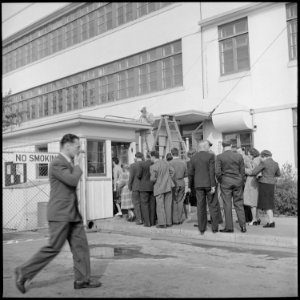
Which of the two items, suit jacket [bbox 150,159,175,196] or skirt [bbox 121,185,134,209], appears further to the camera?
skirt [bbox 121,185,134,209]

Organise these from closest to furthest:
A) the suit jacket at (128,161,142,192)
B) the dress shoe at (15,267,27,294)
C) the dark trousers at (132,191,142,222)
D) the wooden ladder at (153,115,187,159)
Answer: the dress shoe at (15,267,27,294) < the suit jacket at (128,161,142,192) < the dark trousers at (132,191,142,222) < the wooden ladder at (153,115,187,159)

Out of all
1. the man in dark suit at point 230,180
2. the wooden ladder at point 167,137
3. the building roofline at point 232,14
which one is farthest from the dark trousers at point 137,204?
the building roofline at point 232,14

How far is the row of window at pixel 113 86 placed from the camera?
1781 cm

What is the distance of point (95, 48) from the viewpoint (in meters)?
21.4

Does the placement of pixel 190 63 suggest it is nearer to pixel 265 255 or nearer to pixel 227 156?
pixel 227 156

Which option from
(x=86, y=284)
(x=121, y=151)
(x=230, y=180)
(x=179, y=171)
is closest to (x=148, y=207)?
(x=179, y=171)

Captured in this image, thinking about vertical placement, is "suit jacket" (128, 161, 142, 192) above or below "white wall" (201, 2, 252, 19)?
below

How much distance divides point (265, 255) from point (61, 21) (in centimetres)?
2022

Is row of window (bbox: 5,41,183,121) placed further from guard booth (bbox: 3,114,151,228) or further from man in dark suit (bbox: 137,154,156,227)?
man in dark suit (bbox: 137,154,156,227)

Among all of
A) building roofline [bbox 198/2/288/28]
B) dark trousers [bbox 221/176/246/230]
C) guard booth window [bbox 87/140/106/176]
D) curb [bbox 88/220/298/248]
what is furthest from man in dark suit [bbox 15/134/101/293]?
building roofline [bbox 198/2/288/28]

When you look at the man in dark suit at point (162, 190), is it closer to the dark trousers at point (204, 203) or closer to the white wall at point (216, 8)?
the dark trousers at point (204, 203)

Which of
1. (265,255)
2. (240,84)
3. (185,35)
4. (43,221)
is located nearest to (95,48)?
(185,35)

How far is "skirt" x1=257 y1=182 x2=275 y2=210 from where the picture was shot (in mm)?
9328

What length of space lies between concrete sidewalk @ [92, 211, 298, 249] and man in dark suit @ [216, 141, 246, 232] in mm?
294
